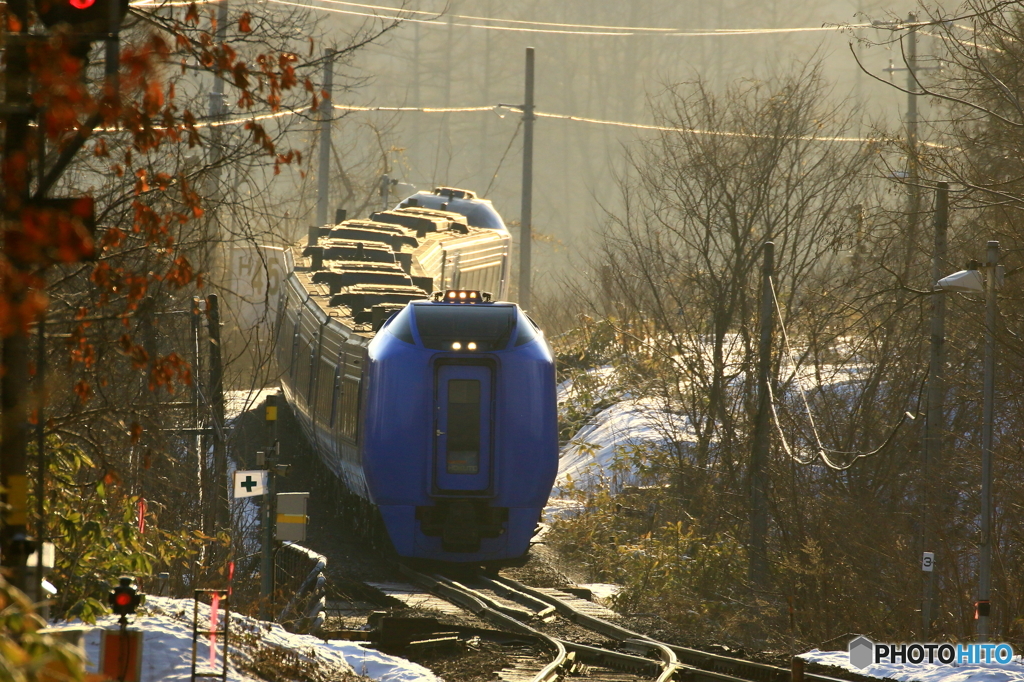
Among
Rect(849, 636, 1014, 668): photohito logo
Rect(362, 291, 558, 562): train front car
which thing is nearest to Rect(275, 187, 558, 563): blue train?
Rect(362, 291, 558, 562): train front car

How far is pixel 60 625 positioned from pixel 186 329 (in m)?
13.8

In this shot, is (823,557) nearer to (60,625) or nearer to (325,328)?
(325,328)

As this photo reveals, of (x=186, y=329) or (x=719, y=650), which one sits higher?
(x=186, y=329)

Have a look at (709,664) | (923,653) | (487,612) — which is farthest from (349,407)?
(923,653)

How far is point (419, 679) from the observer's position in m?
9.36

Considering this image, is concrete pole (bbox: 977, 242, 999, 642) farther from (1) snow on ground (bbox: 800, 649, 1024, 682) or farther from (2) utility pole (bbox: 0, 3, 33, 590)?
(2) utility pole (bbox: 0, 3, 33, 590)

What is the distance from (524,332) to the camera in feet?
52.0

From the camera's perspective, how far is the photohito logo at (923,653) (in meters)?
10.9

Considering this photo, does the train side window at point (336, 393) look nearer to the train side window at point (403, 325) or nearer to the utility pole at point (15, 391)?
the train side window at point (403, 325)

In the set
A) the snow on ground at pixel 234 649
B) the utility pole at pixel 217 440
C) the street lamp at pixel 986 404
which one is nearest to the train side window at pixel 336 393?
the utility pole at pixel 217 440

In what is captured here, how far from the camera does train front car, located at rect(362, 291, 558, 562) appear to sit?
15398 mm

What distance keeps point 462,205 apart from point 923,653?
2361 centimetres

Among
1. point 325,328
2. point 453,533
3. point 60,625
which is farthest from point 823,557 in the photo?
point 60,625

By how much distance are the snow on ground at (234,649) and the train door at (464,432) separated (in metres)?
5.23
